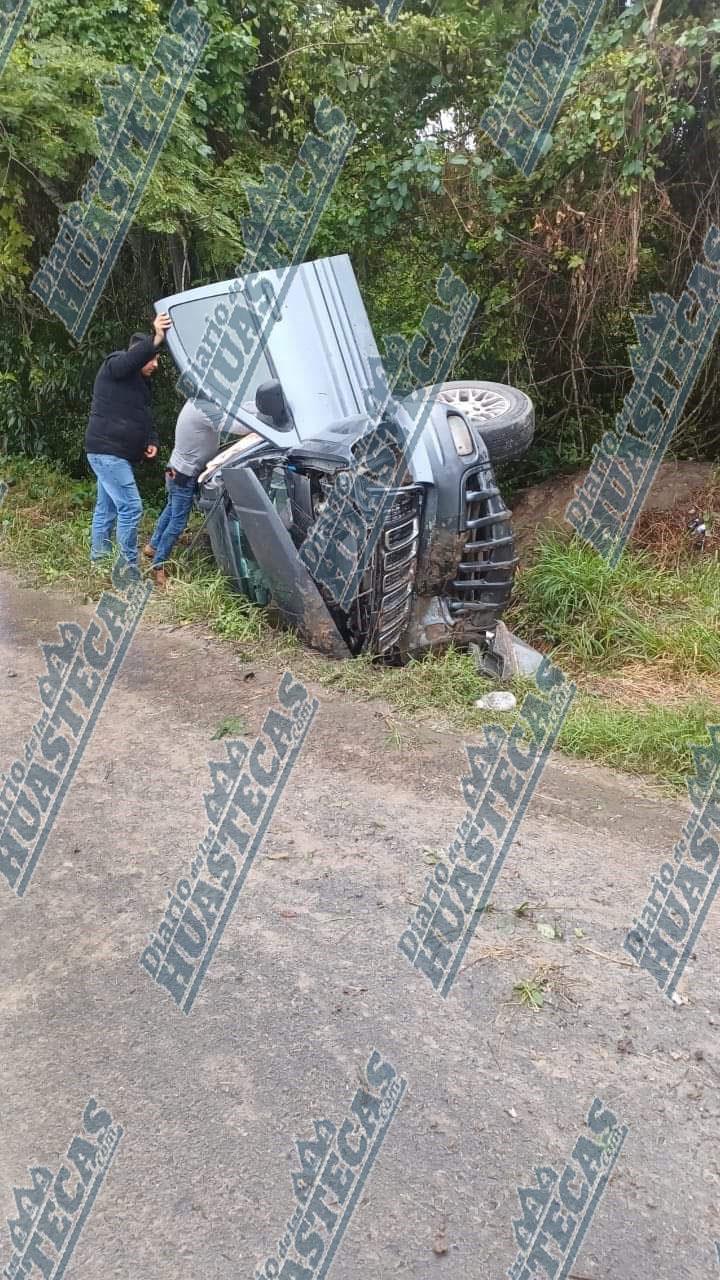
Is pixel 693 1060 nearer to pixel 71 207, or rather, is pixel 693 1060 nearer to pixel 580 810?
Answer: pixel 580 810

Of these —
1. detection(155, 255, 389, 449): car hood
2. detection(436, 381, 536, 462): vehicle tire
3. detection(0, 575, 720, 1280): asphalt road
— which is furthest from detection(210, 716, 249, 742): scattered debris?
detection(436, 381, 536, 462): vehicle tire

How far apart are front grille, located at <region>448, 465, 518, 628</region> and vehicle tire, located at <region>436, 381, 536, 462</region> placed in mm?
689

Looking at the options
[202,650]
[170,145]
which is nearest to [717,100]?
[170,145]

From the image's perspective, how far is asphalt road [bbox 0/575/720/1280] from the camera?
198 cm

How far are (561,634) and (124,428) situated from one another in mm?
2998

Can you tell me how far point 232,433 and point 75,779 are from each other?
8.94 feet

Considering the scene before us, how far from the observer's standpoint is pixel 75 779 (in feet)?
12.5

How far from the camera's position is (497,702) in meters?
4.50

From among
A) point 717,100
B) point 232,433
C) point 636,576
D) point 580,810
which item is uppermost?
point 717,100

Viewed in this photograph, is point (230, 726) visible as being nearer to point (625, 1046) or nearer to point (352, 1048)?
point (352, 1048)

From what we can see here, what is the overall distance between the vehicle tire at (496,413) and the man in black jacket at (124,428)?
1883 millimetres

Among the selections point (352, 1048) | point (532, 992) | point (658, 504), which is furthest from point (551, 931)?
point (658, 504)

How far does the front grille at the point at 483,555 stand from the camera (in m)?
4.72

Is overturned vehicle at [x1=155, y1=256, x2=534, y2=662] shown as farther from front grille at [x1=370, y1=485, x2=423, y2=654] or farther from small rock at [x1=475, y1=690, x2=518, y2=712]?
small rock at [x1=475, y1=690, x2=518, y2=712]
